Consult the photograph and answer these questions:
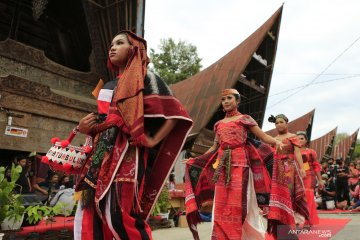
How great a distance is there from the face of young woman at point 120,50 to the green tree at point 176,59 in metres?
32.1

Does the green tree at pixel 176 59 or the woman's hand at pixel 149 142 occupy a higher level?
the green tree at pixel 176 59

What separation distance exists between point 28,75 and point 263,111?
12890 mm

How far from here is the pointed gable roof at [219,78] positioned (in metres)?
15.1

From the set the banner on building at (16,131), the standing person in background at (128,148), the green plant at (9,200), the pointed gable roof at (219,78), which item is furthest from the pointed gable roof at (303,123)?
the standing person in background at (128,148)

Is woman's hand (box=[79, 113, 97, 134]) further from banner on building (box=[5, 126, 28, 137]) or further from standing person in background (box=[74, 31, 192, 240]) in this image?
banner on building (box=[5, 126, 28, 137])

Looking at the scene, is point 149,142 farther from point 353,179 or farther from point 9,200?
point 353,179

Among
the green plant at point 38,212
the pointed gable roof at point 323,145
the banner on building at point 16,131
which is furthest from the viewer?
the pointed gable roof at point 323,145

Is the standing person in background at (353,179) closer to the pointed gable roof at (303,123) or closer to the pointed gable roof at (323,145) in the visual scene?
Answer: the pointed gable roof at (303,123)

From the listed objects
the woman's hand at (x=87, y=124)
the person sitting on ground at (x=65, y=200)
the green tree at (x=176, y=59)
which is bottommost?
the person sitting on ground at (x=65, y=200)

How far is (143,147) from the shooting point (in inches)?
79.5

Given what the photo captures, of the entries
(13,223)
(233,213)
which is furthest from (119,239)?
(13,223)

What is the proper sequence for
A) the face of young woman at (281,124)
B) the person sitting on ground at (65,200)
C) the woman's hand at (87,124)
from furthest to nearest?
the face of young woman at (281,124), the person sitting on ground at (65,200), the woman's hand at (87,124)

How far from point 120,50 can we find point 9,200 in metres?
2.91

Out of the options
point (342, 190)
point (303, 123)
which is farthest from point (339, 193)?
point (303, 123)
